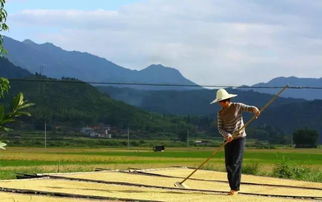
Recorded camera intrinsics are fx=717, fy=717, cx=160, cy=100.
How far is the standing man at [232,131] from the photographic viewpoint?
31.8 ft

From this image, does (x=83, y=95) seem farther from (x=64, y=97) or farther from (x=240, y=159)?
(x=240, y=159)

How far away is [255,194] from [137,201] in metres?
2.13

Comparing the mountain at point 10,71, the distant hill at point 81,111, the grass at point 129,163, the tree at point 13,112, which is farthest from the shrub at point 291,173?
the mountain at point 10,71

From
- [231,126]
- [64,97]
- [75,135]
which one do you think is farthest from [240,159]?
[64,97]

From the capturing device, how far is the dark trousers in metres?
9.68

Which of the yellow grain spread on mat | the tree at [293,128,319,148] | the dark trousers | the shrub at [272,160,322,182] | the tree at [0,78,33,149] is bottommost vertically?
the tree at [293,128,319,148]

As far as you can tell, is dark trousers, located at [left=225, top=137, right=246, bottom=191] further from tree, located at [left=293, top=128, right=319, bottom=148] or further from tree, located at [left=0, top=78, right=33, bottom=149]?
tree, located at [left=293, top=128, right=319, bottom=148]

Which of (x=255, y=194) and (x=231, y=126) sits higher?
(x=231, y=126)

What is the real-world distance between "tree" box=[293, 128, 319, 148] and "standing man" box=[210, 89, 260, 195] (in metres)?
74.9

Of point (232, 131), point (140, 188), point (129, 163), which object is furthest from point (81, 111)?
point (232, 131)

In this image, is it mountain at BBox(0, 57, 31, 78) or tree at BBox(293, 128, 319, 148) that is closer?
tree at BBox(293, 128, 319, 148)

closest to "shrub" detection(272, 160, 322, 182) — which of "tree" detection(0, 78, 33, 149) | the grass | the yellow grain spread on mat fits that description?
the grass

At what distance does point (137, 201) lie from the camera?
831 cm

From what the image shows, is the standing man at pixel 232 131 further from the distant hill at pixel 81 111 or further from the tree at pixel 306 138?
the distant hill at pixel 81 111
